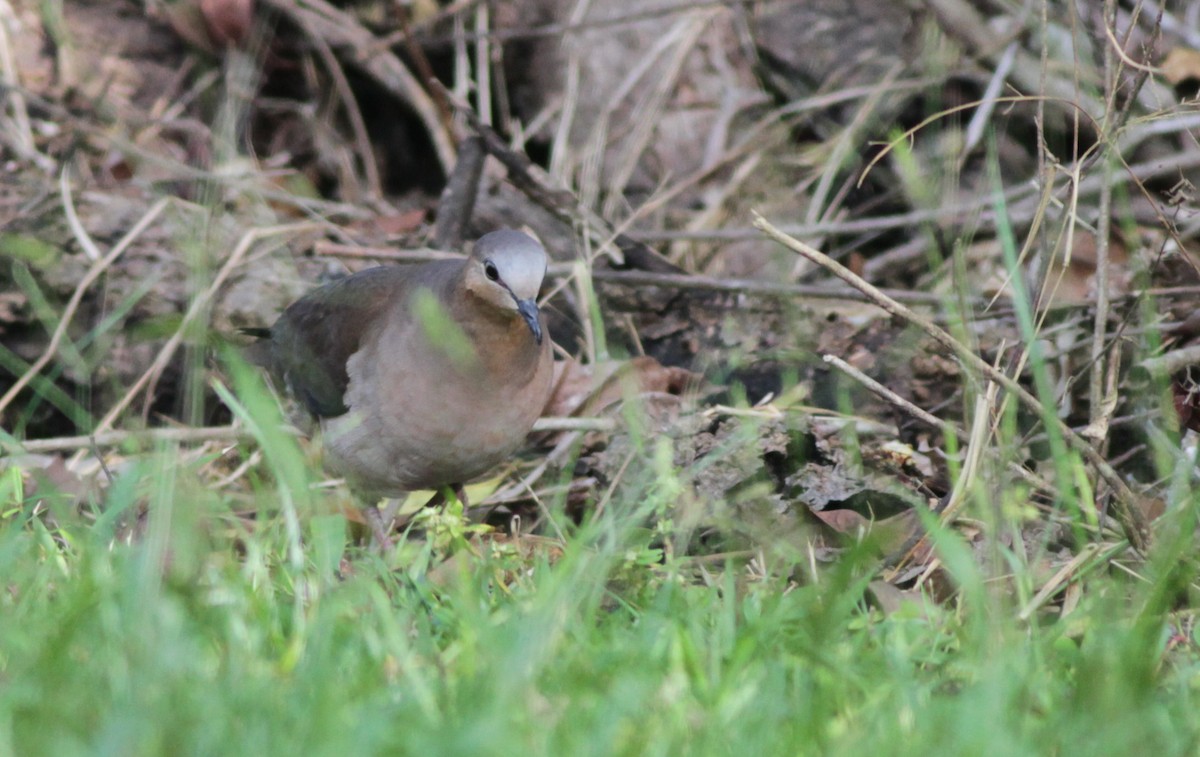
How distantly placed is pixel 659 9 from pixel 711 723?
15.6 feet

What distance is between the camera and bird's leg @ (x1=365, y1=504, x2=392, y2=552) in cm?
414

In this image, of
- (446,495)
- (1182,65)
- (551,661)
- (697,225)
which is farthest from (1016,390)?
(697,225)

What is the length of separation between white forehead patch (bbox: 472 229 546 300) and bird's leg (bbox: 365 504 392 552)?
80cm

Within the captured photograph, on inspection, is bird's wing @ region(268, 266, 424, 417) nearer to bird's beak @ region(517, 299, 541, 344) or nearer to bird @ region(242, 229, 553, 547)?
bird @ region(242, 229, 553, 547)

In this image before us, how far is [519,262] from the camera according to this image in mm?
4070

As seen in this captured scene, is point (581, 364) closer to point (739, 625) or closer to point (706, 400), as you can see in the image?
point (706, 400)

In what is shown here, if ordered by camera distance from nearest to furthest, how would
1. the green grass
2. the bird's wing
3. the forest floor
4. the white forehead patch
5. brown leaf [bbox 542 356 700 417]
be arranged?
the green grass, the forest floor, the white forehead patch, the bird's wing, brown leaf [bbox 542 356 700 417]

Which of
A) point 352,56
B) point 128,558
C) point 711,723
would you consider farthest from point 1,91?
point 711,723

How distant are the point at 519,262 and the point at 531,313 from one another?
0.16m

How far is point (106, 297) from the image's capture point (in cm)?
561

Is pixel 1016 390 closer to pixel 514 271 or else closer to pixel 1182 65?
pixel 514 271

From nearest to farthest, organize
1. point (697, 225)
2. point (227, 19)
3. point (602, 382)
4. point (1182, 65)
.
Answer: point (602, 382) < point (1182, 65) < point (697, 225) < point (227, 19)

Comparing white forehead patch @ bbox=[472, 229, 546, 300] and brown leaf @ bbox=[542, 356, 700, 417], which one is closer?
white forehead patch @ bbox=[472, 229, 546, 300]

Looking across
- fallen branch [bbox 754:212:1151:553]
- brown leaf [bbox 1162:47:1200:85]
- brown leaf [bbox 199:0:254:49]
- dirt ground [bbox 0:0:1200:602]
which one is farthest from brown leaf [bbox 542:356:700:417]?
brown leaf [bbox 199:0:254:49]
